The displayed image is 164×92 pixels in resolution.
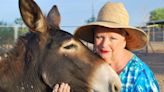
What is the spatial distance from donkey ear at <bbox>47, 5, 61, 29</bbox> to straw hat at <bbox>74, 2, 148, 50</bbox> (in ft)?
0.76

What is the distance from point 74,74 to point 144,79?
70 cm

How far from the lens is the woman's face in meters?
4.05

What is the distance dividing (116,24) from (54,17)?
69 centimetres

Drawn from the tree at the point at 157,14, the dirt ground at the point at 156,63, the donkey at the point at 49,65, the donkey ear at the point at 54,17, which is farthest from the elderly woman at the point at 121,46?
the tree at the point at 157,14

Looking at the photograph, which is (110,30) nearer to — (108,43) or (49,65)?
(108,43)

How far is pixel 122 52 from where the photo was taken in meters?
4.18

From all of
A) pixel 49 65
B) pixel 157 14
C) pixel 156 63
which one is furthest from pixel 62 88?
pixel 157 14

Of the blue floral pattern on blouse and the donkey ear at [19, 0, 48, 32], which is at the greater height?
the donkey ear at [19, 0, 48, 32]

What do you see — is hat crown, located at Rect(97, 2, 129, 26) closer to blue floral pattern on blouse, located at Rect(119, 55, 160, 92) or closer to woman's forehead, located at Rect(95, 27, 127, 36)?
woman's forehead, located at Rect(95, 27, 127, 36)

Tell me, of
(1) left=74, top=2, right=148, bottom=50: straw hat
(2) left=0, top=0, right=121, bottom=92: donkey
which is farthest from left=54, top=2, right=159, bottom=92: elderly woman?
(2) left=0, top=0, right=121, bottom=92: donkey

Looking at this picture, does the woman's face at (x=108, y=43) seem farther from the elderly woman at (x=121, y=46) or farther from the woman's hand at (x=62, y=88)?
the woman's hand at (x=62, y=88)

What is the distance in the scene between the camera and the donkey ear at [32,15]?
12.2ft

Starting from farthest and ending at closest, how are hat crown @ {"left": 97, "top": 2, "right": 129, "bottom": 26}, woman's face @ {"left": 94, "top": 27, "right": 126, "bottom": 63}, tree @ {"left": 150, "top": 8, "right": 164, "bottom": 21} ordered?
tree @ {"left": 150, "top": 8, "right": 164, "bottom": 21}
hat crown @ {"left": 97, "top": 2, "right": 129, "bottom": 26}
woman's face @ {"left": 94, "top": 27, "right": 126, "bottom": 63}

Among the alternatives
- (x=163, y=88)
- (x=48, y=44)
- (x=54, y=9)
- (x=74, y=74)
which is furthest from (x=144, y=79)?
(x=163, y=88)
